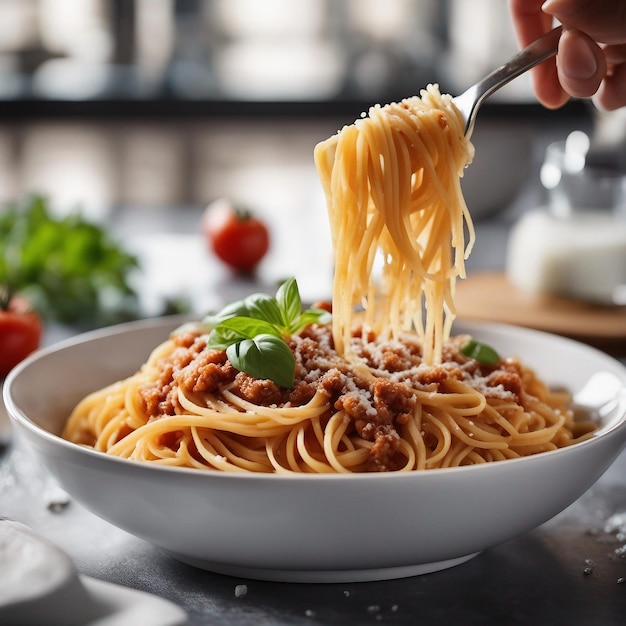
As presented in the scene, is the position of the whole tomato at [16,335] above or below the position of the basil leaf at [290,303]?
below

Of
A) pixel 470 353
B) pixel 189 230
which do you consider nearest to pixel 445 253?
pixel 470 353

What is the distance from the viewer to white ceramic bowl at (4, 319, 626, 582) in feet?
6.41

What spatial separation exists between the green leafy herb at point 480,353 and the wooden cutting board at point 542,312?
1.43m

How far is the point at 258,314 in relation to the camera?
106 inches

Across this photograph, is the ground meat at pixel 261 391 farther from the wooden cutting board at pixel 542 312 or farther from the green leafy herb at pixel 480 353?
the wooden cutting board at pixel 542 312

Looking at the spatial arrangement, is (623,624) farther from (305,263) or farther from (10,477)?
(305,263)

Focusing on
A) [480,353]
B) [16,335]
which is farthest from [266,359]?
[16,335]

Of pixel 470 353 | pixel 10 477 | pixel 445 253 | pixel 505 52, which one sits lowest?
pixel 10 477

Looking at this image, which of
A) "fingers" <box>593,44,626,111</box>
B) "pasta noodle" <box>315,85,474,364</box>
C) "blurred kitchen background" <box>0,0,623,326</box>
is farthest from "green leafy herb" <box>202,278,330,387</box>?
"blurred kitchen background" <box>0,0,623,326</box>

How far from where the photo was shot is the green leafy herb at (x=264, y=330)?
244cm

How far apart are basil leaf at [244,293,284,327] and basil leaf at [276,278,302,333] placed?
0.02 m

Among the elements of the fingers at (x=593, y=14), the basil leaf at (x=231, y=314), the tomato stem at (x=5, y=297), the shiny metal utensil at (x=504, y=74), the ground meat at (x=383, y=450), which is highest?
the fingers at (x=593, y=14)

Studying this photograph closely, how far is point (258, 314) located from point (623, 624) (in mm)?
1211

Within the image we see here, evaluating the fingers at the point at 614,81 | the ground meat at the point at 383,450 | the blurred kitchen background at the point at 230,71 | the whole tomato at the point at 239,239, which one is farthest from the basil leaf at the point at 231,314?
the blurred kitchen background at the point at 230,71
